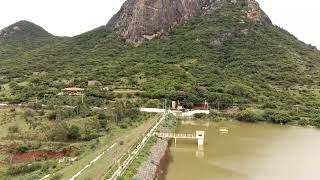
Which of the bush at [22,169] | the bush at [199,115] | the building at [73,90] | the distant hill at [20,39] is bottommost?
the bush at [22,169]

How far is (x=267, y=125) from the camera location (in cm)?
8312

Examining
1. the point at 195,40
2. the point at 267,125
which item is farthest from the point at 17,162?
the point at 195,40

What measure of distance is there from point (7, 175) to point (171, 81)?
188 feet

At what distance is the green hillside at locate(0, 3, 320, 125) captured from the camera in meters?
94.8

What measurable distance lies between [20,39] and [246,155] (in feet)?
452

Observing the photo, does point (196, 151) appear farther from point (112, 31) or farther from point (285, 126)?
point (112, 31)

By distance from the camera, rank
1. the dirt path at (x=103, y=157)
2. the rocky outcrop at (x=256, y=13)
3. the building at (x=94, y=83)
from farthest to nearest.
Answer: the rocky outcrop at (x=256, y=13)
the building at (x=94, y=83)
the dirt path at (x=103, y=157)

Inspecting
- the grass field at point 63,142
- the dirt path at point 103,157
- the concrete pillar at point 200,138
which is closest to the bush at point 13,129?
the grass field at point 63,142

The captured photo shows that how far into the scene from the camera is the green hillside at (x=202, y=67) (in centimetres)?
9481

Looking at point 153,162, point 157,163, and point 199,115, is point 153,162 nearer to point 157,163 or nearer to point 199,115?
point 157,163

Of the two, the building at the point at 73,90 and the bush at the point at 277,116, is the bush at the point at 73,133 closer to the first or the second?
the building at the point at 73,90

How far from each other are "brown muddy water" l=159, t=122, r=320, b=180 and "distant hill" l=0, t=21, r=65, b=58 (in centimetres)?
9829

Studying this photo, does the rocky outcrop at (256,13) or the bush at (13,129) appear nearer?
the bush at (13,129)

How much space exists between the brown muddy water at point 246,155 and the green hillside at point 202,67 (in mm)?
15403
